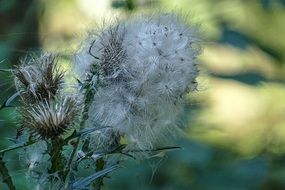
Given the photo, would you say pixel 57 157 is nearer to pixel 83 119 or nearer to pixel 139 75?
pixel 83 119

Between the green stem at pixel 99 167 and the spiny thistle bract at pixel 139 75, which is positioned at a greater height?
the spiny thistle bract at pixel 139 75

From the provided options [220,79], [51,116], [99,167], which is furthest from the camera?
[220,79]

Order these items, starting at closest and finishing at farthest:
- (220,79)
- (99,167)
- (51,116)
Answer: (51,116) → (99,167) → (220,79)

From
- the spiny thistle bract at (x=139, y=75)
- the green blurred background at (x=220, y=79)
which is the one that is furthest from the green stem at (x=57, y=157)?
the green blurred background at (x=220, y=79)

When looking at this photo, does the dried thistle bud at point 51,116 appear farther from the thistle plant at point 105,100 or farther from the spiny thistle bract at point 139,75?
the spiny thistle bract at point 139,75

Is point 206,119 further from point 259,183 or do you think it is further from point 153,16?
point 153,16

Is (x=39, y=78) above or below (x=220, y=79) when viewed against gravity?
above

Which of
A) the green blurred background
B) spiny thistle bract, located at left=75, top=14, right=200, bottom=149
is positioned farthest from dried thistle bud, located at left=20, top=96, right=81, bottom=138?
the green blurred background

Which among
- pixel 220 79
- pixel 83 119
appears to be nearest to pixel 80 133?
pixel 83 119
